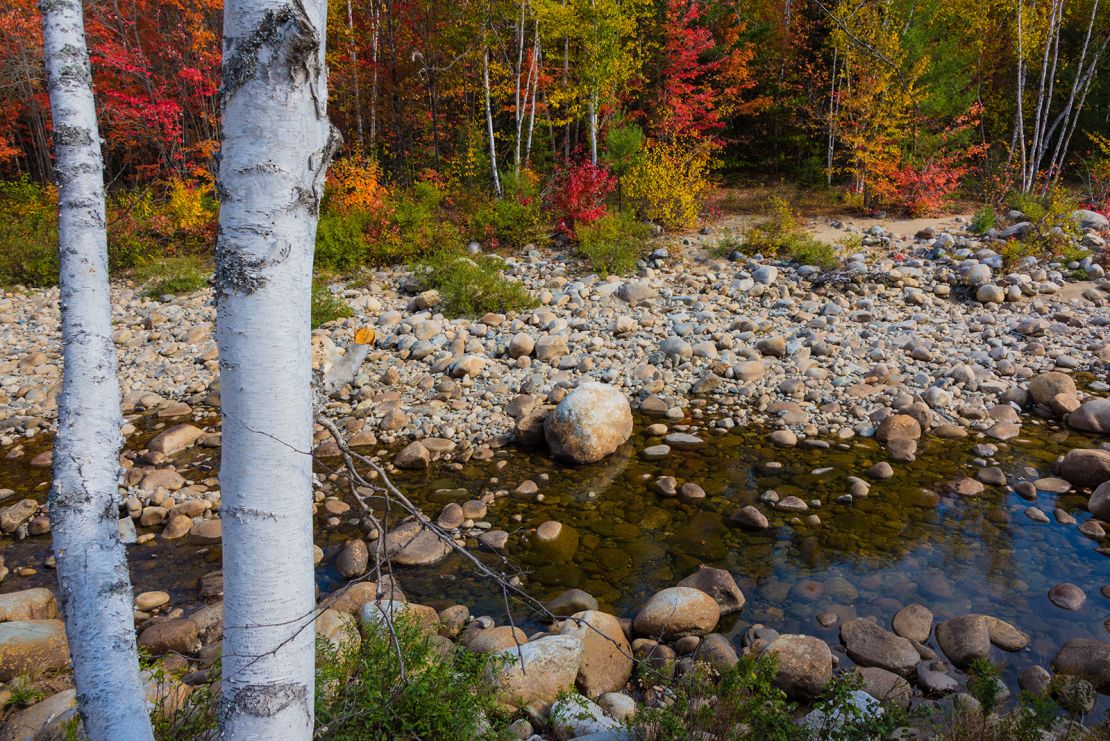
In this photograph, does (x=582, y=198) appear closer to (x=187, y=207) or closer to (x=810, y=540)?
(x=187, y=207)

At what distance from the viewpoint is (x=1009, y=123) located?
18.8 meters

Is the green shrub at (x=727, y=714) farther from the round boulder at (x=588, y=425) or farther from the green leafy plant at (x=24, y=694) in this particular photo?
the round boulder at (x=588, y=425)

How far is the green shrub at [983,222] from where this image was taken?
479 inches

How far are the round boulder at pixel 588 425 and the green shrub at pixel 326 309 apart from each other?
456cm

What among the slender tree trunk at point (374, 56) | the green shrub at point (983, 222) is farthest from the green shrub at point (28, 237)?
the green shrub at point (983, 222)

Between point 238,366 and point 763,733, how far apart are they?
230 centimetres

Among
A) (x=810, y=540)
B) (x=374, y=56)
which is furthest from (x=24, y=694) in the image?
(x=374, y=56)

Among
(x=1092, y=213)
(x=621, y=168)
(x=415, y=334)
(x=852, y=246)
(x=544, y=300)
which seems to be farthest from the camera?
(x=621, y=168)

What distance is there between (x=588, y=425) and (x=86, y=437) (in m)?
4.80

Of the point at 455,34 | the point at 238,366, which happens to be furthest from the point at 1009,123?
the point at 238,366

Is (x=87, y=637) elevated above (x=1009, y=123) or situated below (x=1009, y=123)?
below

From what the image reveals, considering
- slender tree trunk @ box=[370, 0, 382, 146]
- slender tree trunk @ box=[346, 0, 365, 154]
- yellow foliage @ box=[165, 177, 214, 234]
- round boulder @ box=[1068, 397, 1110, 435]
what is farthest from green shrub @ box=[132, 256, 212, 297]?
round boulder @ box=[1068, 397, 1110, 435]

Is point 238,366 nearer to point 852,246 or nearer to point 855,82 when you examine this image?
point 852,246

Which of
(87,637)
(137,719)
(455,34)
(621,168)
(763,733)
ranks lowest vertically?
(763,733)
